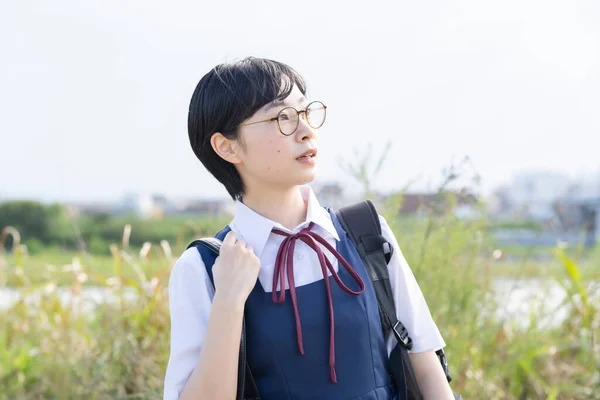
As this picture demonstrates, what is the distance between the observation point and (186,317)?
1.44 metres

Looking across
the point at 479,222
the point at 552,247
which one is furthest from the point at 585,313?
the point at 479,222

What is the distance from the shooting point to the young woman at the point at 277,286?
141 centimetres

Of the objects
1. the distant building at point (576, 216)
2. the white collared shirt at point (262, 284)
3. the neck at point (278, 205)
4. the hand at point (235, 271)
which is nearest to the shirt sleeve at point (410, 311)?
the white collared shirt at point (262, 284)

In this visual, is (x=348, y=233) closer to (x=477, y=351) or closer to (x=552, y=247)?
(x=477, y=351)

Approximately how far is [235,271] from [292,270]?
0.42 feet

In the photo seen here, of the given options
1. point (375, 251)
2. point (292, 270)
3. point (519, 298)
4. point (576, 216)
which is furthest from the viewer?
point (576, 216)

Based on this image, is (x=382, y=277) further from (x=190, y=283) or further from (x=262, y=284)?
(x=190, y=283)

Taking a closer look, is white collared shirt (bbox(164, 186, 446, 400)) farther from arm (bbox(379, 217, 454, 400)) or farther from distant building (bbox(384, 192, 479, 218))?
distant building (bbox(384, 192, 479, 218))

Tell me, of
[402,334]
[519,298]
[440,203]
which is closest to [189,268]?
[402,334]

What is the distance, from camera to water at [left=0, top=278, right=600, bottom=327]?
129 inches

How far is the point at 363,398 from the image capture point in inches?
57.0

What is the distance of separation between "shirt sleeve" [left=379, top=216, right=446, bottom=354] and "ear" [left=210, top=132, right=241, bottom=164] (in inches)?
16.2

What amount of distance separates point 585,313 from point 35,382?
2830 mm

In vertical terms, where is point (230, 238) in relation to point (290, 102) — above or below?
below
